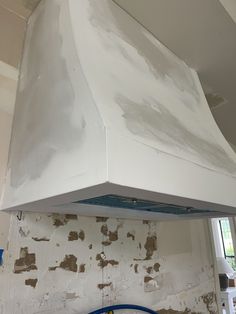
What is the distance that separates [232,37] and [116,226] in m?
1.41

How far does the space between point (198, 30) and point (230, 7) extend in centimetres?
20

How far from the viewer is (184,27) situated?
1.56 m

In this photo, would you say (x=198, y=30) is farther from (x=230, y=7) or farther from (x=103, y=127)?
(x=103, y=127)

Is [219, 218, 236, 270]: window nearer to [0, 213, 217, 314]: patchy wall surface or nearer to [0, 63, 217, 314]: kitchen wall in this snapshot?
[0, 213, 217, 314]: patchy wall surface

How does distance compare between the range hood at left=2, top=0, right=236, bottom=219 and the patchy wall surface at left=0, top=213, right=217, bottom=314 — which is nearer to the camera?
the range hood at left=2, top=0, right=236, bottom=219

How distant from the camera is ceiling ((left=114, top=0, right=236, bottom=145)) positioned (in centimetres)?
143

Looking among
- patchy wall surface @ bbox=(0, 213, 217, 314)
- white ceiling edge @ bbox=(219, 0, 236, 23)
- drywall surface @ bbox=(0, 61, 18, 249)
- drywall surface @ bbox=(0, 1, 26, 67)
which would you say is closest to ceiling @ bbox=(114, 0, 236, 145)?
white ceiling edge @ bbox=(219, 0, 236, 23)

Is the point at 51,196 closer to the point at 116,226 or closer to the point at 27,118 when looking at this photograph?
the point at 27,118

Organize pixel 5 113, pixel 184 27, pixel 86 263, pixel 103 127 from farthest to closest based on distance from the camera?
1. pixel 184 27
2. pixel 86 263
3. pixel 5 113
4. pixel 103 127

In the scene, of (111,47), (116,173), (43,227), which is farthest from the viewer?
(43,227)

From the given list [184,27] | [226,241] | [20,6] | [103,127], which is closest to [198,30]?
[184,27]

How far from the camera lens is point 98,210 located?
131cm

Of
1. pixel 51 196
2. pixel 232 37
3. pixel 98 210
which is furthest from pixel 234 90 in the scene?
pixel 51 196

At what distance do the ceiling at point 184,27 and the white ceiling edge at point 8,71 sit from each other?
0.10 feet
